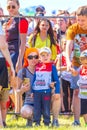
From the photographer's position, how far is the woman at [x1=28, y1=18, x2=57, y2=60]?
31.3 ft

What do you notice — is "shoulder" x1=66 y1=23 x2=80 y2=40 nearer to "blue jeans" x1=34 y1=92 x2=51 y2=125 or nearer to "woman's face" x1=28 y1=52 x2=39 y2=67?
"woman's face" x1=28 y1=52 x2=39 y2=67

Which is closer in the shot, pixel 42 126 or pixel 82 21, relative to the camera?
pixel 42 126

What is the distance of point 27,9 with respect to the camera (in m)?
14.6

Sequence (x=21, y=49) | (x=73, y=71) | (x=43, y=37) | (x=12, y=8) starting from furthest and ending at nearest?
(x=43, y=37), (x=12, y=8), (x=21, y=49), (x=73, y=71)

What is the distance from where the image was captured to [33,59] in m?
8.37

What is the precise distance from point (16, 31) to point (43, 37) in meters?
0.65

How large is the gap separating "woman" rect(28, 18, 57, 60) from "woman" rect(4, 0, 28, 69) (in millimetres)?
451

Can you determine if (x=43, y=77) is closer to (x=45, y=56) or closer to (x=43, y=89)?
(x=43, y=89)

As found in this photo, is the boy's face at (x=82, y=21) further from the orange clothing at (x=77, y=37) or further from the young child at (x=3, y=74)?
the young child at (x=3, y=74)

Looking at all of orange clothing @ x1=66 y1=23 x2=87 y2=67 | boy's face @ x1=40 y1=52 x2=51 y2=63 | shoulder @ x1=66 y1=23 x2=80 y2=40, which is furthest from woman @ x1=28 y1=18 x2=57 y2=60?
boy's face @ x1=40 y1=52 x2=51 y2=63

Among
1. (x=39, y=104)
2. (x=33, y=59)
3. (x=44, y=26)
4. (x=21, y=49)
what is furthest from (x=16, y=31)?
(x=39, y=104)

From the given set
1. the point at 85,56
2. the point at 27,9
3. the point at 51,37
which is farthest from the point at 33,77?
the point at 27,9

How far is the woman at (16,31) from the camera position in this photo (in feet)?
29.5

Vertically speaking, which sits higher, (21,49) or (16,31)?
(16,31)
